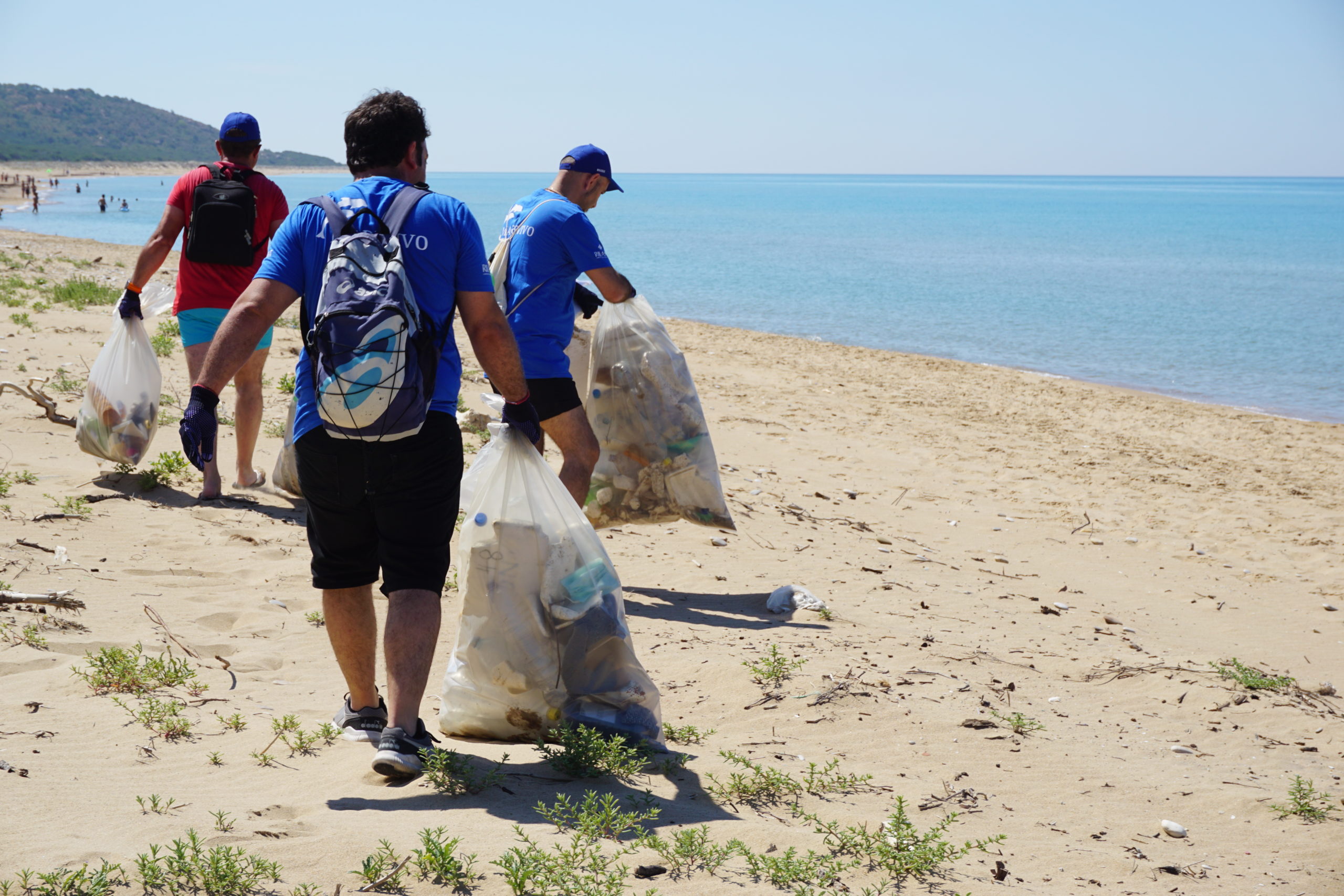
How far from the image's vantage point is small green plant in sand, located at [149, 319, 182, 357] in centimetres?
798

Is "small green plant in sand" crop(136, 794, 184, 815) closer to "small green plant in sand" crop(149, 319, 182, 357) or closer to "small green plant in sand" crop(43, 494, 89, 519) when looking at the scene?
"small green plant in sand" crop(43, 494, 89, 519)

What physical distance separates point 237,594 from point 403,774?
1.89 meters

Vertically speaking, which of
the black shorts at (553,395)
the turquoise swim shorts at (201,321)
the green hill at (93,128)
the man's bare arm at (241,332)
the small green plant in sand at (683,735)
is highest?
the green hill at (93,128)

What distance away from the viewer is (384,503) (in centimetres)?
252

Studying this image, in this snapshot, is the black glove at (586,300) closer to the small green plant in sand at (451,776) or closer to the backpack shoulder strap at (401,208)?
the backpack shoulder strap at (401,208)

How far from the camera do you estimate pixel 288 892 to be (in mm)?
1979

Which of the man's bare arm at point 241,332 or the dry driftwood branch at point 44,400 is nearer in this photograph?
the man's bare arm at point 241,332

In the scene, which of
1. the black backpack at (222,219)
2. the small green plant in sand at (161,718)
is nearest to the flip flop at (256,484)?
the black backpack at (222,219)

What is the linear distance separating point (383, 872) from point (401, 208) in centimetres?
159

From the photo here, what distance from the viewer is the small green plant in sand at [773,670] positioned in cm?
357

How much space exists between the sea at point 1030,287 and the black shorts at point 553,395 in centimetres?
863

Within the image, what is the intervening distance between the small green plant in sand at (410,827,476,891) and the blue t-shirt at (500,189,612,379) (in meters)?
2.26

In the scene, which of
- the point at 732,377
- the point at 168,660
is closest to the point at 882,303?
the point at 732,377

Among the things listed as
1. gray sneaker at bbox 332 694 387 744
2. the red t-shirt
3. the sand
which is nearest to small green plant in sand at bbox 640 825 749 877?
the sand
